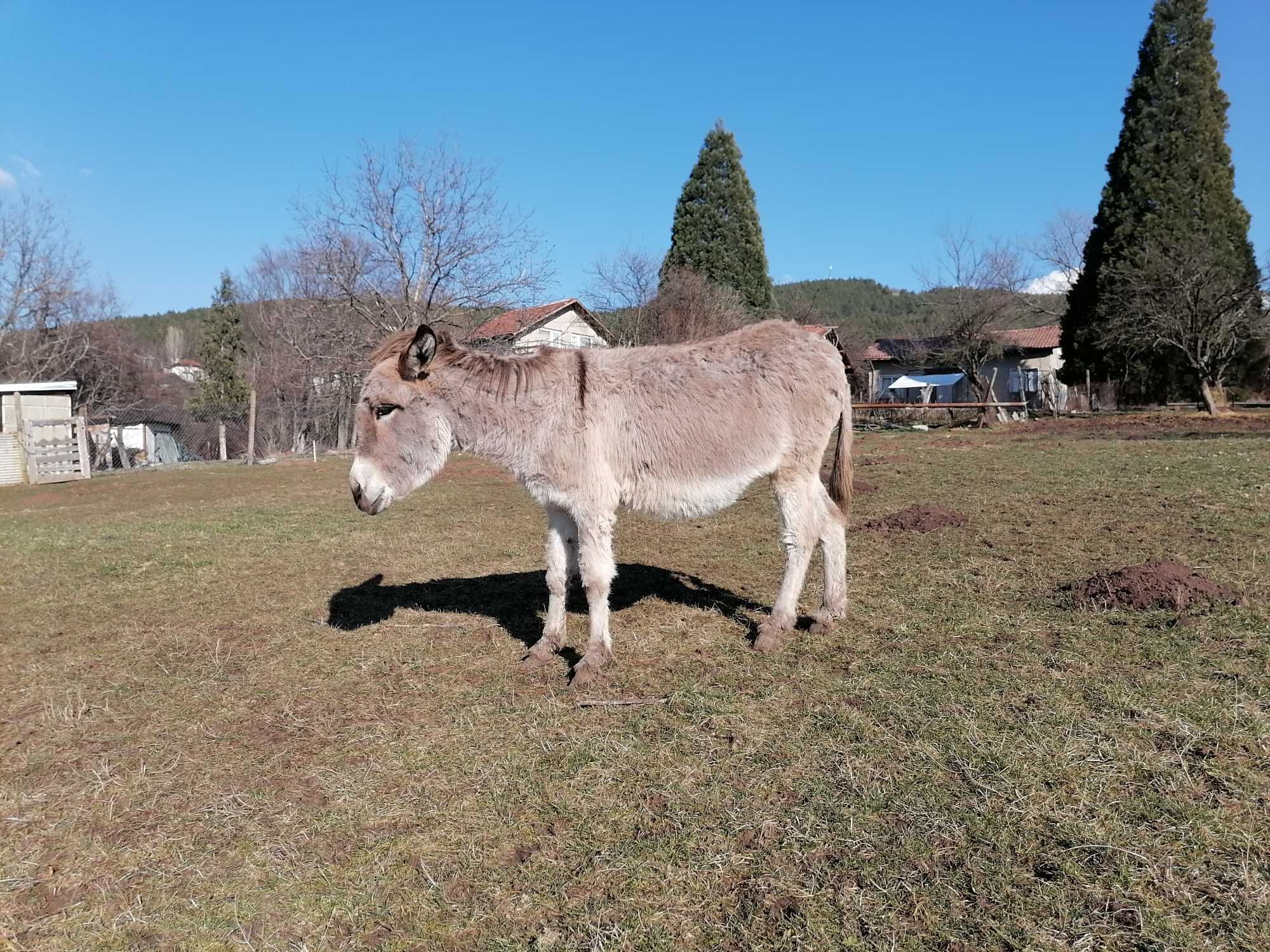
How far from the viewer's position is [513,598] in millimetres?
6902

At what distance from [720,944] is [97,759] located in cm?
366

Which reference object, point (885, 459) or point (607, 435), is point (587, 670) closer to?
point (607, 435)

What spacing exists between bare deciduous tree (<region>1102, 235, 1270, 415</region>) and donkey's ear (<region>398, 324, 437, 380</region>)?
29308 millimetres

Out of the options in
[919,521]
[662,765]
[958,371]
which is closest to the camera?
[662,765]

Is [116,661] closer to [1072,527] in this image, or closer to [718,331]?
[1072,527]

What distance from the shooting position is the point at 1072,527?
7.81m

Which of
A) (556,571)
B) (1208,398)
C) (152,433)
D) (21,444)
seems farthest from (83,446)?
(1208,398)

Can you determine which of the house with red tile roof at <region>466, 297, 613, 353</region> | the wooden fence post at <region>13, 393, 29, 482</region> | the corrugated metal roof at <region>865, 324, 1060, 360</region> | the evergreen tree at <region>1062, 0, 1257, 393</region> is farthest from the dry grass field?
the corrugated metal roof at <region>865, 324, 1060, 360</region>

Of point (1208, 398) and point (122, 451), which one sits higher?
point (1208, 398)

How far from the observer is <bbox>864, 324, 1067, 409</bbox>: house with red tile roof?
50781 mm

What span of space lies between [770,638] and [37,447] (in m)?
26.3

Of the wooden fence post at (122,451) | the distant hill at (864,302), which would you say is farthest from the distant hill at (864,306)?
the wooden fence post at (122,451)

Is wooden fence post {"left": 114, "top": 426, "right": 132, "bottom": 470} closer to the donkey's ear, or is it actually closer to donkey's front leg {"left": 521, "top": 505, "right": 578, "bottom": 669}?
the donkey's ear

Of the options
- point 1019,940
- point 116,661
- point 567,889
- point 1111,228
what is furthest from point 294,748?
point 1111,228
